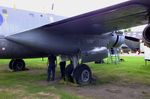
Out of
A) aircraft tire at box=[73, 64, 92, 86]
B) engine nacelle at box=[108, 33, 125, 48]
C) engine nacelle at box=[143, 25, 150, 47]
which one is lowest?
aircraft tire at box=[73, 64, 92, 86]

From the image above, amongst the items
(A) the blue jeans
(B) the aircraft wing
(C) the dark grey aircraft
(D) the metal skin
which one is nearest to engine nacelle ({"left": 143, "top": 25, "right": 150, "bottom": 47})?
(C) the dark grey aircraft

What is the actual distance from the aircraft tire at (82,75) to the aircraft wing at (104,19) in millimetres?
1291

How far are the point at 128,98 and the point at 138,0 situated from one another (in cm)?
268

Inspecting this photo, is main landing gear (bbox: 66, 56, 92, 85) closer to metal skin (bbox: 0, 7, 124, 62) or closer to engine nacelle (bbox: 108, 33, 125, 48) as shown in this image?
metal skin (bbox: 0, 7, 124, 62)

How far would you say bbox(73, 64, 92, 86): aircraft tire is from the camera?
33.1 feet

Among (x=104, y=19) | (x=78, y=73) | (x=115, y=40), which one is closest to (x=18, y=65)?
(x=115, y=40)

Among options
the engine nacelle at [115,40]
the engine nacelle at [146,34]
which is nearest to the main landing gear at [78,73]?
the engine nacelle at [115,40]

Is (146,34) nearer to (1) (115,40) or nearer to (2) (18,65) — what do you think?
(1) (115,40)

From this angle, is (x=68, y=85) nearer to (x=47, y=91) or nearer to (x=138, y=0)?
(x=47, y=91)

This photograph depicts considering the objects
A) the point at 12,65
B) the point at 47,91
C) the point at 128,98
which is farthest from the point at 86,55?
the point at 12,65

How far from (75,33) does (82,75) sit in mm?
1516

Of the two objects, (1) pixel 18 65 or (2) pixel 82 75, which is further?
(1) pixel 18 65

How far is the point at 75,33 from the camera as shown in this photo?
402 inches

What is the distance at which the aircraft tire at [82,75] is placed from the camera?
33.1 ft
